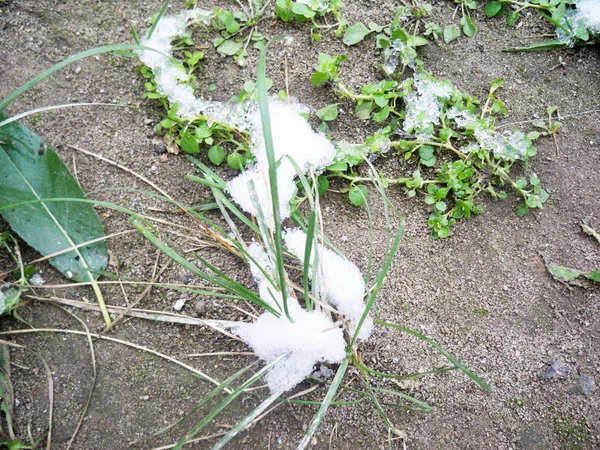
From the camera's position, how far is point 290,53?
4.77 feet

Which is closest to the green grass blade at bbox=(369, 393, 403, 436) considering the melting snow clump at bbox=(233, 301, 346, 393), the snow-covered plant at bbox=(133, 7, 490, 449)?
the snow-covered plant at bbox=(133, 7, 490, 449)

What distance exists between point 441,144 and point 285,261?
1.85ft

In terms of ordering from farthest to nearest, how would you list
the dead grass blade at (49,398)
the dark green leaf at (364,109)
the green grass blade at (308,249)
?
the dark green leaf at (364,109) < the dead grass blade at (49,398) < the green grass blade at (308,249)

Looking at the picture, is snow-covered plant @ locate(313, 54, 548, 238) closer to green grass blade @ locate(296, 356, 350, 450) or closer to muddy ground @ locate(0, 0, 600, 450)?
muddy ground @ locate(0, 0, 600, 450)

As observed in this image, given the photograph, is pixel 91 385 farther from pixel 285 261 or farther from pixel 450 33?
pixel 450 33

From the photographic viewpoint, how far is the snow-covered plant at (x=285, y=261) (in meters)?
1.21

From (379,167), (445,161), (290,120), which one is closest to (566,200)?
(445,161)

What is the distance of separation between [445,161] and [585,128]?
0.45m

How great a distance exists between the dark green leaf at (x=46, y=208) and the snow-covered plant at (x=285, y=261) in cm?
15

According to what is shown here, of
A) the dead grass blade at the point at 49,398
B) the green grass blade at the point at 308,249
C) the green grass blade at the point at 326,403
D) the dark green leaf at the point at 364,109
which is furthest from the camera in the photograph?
the dark green leaf at the point at 364,109

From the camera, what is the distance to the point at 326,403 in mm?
1097

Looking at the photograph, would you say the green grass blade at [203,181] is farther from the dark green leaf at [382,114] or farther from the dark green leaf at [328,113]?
the dark green leaf at [382,114]

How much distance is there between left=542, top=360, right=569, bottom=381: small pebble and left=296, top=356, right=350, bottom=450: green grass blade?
55 cm

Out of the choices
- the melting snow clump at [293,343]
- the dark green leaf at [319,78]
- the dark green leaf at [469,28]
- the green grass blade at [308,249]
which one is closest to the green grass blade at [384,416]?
the melting snow clump at [293,343]
